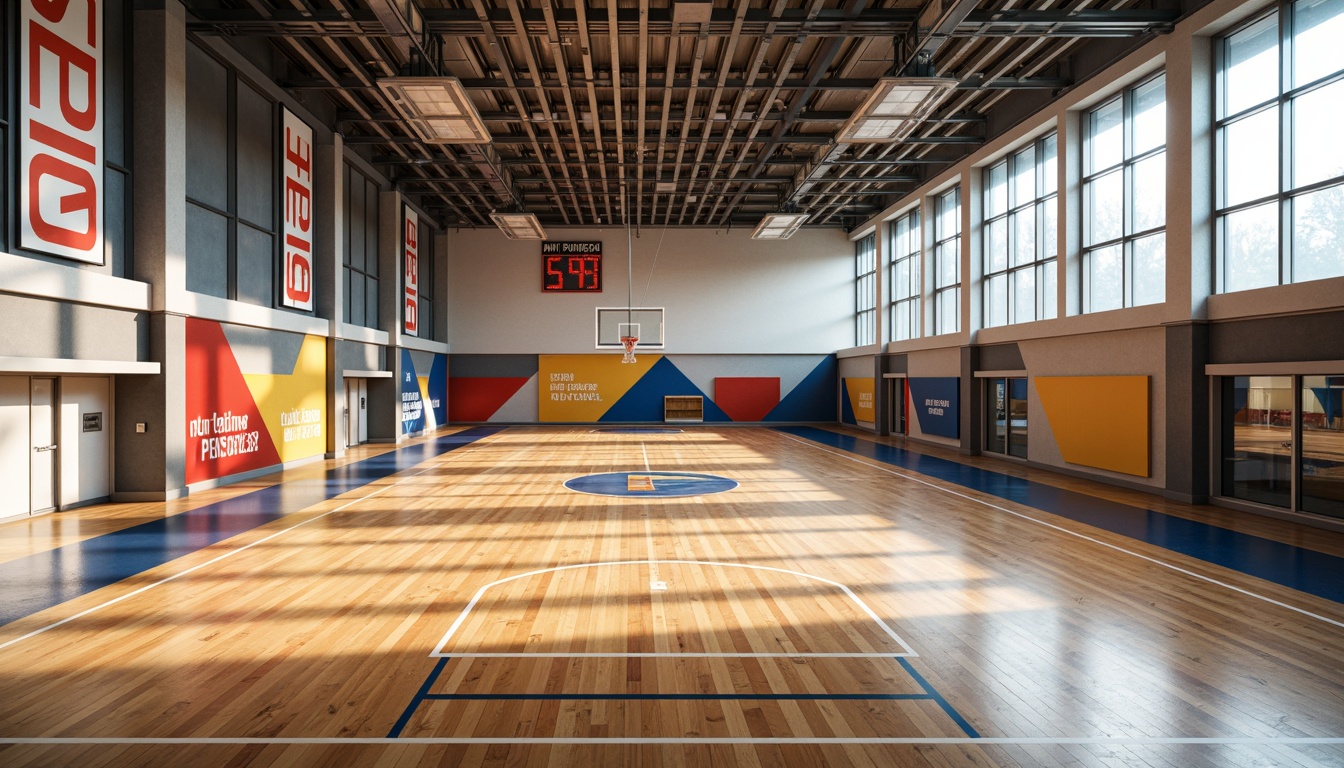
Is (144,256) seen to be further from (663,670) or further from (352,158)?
(663,670)

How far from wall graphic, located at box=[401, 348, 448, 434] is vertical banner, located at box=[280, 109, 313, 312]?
6.41 m

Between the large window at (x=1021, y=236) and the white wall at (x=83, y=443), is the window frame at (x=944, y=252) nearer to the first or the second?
the large window at (x=1021, y=236)

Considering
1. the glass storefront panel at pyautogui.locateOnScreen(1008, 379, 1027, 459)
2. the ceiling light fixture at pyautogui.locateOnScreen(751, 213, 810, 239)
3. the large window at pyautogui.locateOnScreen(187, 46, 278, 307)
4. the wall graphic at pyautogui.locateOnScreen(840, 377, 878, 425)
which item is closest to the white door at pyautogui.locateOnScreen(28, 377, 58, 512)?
the large window at pyautogui.locateOnScreen(187, 46, 278, 307)

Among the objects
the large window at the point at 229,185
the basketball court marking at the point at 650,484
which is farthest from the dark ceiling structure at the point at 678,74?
the basketball court marking at the point at 650,484

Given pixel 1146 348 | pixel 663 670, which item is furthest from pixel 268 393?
pixel 1146 348

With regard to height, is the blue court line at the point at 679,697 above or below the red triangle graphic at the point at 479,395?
below

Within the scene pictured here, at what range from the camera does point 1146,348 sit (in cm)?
1167

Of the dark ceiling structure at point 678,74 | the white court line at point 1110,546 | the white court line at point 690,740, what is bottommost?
the white court line at point 690,740

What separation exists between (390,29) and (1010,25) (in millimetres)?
8800

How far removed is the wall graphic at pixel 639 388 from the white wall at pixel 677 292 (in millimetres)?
614

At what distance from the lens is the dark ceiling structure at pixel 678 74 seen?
10.7 metres

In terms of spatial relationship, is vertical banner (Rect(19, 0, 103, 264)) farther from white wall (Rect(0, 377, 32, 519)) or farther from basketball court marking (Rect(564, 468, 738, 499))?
basketball court marking (Rect(564, 468, 738, 499))

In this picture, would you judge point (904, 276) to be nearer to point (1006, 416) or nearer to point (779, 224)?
point (779, 224)

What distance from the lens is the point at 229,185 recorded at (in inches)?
484
